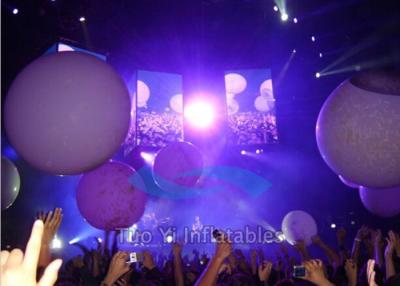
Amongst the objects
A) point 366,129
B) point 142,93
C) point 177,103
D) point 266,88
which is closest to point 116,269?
point 366,129

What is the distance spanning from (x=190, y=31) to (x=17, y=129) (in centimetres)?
756

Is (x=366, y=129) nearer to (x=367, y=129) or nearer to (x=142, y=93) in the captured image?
(x=367, y=129)

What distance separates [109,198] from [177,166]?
79 centimetres

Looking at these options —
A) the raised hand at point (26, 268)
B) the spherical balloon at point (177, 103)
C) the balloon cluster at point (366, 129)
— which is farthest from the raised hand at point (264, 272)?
the spherical balloon at point (177, 103)

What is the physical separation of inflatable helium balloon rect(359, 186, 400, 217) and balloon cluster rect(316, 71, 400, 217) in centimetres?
148

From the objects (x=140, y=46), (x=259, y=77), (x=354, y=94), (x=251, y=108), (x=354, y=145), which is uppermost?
(x=140, y=46)

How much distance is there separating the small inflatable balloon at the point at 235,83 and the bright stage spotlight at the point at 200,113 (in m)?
0.76

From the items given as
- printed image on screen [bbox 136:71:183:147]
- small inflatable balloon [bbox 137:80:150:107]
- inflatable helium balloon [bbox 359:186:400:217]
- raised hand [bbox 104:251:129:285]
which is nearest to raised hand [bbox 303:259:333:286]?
raised hand [bbox 104:251:129:285]

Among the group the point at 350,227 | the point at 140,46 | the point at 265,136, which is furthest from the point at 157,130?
the point at 350,227

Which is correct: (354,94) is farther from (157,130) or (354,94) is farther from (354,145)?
(157,130)

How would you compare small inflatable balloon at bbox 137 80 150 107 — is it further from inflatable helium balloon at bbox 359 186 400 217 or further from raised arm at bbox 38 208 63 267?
raised arm at bbox 38 208 63 267

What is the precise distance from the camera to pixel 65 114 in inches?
86.8

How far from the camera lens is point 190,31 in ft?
30.9

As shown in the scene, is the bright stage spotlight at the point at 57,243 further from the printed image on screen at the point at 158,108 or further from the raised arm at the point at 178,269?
the raised arm at the point at 178,269
